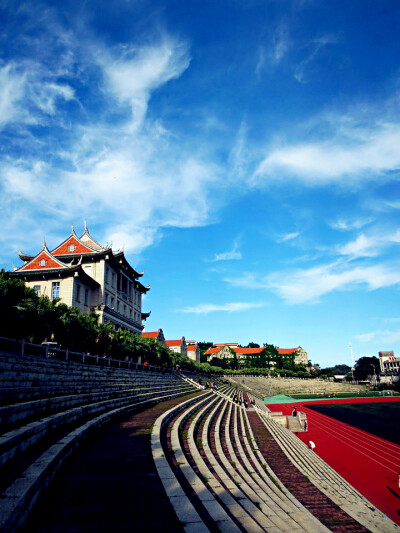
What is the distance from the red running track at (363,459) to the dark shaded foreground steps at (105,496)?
10.8 meters

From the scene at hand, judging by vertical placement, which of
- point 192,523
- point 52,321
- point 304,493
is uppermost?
point 52,321

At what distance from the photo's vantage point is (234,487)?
800cm

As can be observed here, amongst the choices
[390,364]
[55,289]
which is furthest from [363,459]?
[390,364]

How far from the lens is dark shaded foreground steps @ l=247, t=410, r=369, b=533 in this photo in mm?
9141

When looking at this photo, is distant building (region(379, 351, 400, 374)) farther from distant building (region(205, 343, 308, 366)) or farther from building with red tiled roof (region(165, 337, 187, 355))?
building with red tiled roof (region(165, 337, 187, 355))

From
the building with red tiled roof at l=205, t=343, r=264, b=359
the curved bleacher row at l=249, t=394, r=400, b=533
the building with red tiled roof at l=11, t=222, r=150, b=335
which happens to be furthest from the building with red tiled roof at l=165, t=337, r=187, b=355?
the curved bleacher row at l=249, t=394, r=400, b=533

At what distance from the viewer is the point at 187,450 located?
1058cm

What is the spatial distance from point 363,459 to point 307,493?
45.0 ft

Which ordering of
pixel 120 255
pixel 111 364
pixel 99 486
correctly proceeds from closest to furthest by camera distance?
pixel 99 486 → pixel 111 364 → pixel 120 255

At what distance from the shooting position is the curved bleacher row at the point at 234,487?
5.78 metres

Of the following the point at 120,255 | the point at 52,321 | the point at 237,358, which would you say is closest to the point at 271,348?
the point at 237,358

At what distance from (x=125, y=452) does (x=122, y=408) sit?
5926 mm

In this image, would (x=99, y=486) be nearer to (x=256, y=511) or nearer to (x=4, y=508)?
(x=4, y=508)

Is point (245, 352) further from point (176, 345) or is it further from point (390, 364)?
point (390, 364)
